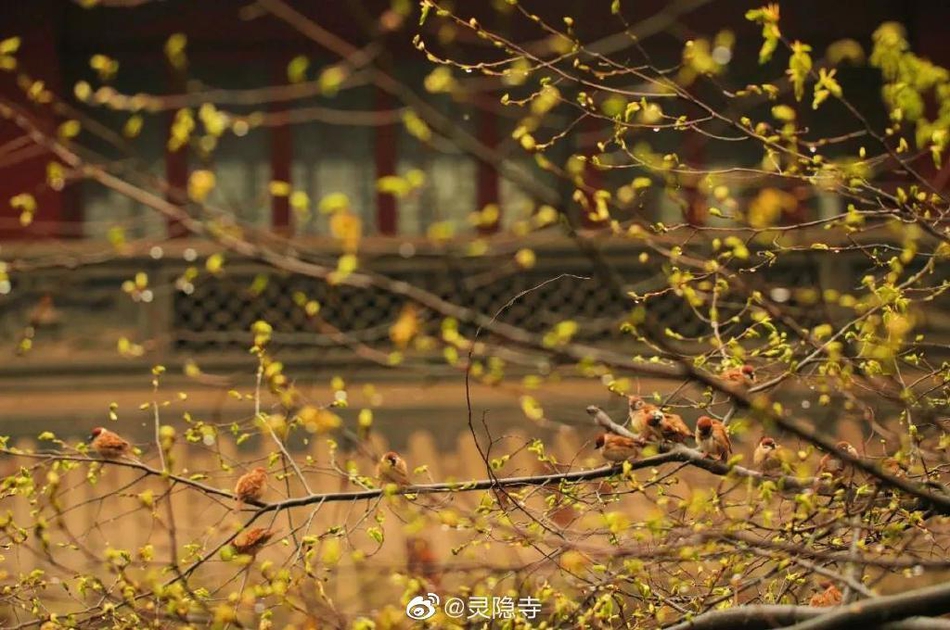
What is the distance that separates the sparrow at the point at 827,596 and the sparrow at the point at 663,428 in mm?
799

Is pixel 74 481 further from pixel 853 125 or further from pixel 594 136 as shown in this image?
pixel 853 125

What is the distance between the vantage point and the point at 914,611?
15.5 feet

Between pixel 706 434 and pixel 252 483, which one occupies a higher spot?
pixel 706 434

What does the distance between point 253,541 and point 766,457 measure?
7.12 ft

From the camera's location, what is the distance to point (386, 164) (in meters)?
13.7

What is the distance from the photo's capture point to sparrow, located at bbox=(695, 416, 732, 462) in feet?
21.4

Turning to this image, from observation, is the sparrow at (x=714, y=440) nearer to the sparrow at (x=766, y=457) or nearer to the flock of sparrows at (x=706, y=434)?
the flock of sparrows at (x=706, y=434)

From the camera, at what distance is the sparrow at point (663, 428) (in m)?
6.43

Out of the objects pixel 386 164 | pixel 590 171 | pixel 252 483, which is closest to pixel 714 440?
pixel 252 483

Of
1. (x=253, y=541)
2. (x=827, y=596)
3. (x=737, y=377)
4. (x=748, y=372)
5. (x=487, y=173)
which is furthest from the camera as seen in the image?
(x=487, y=173)

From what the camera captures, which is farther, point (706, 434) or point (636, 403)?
point (636, 403)

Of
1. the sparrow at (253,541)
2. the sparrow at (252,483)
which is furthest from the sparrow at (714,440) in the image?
the sparrow at (252,483)

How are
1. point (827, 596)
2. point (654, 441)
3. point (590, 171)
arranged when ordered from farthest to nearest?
point (590, 171), point (827, 596), point (654, 441)

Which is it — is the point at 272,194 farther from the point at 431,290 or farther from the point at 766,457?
the point at 766,457
